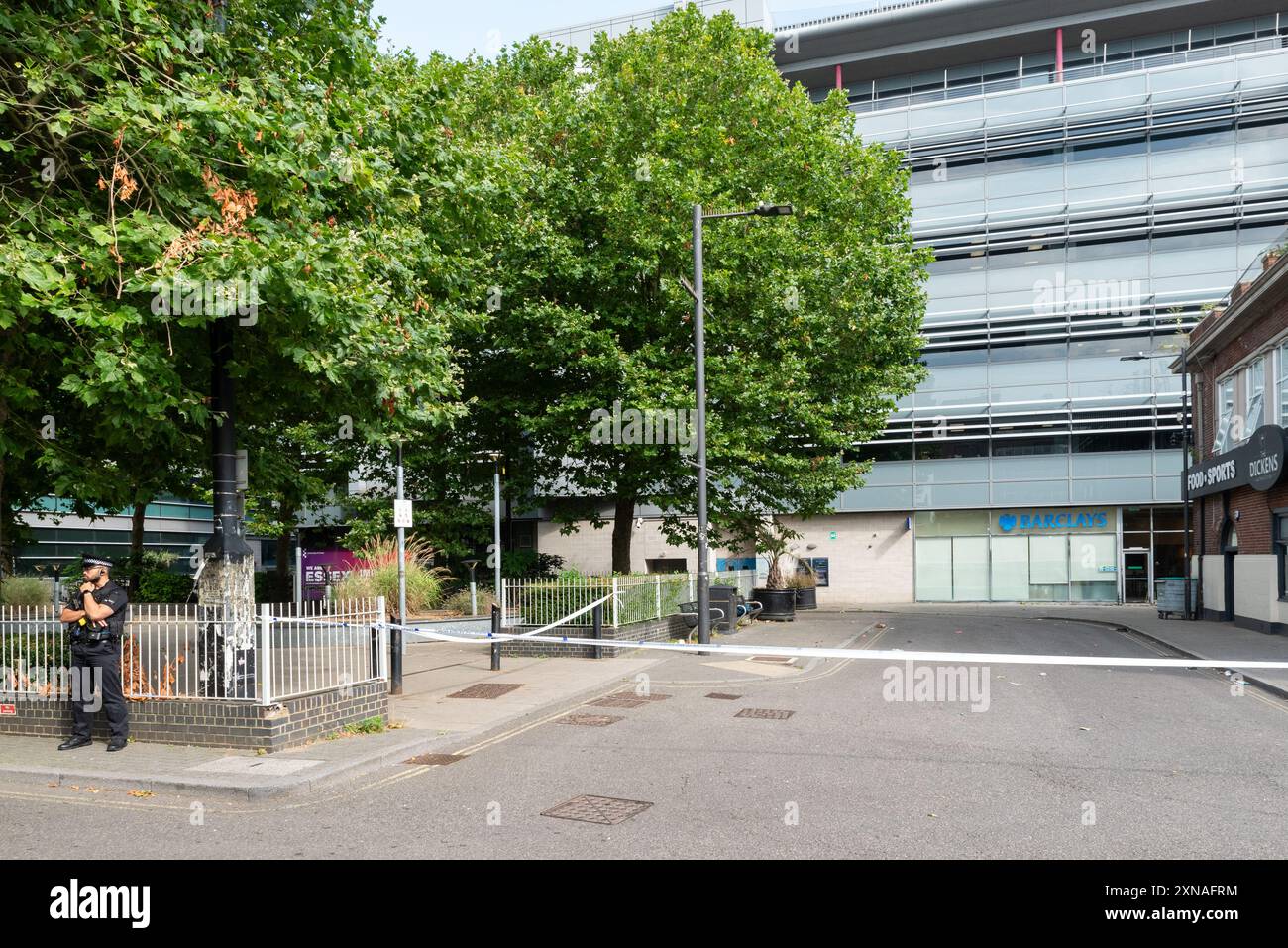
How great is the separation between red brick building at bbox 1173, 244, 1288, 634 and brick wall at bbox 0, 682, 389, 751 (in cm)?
1913


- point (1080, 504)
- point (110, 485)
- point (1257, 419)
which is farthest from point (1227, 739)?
point (1080, 504)

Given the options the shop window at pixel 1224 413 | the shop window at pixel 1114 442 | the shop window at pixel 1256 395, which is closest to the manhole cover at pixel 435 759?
the shop window at pixel 1256 395

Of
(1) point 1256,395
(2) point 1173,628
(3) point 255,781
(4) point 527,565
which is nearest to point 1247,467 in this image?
(1) point 1256,395

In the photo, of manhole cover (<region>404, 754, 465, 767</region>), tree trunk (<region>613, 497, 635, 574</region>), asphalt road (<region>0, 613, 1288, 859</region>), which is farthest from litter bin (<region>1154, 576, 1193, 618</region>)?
manhole cover (<region>404, 754, 465, 767</region>)

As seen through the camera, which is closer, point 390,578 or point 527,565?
point 390,578

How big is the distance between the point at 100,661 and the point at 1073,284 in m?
32.8

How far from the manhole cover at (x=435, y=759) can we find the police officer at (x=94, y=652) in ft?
8.48

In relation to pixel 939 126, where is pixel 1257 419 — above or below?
below

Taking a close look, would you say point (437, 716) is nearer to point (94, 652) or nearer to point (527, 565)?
point (94, 652)

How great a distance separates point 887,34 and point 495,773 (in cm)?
3814

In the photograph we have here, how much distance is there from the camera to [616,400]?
19.4 meters

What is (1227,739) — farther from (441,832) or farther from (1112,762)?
(441,832)

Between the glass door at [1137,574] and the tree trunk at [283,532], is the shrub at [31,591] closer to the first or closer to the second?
the tree trunk at [283,532]

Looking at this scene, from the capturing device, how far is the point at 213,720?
8578mm
